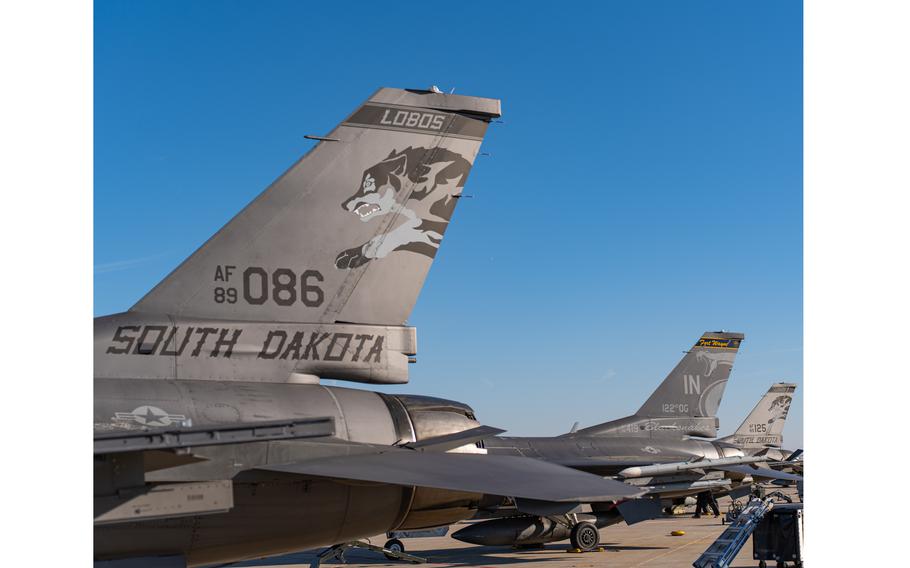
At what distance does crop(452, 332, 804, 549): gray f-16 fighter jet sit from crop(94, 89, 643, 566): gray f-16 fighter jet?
28.9ft

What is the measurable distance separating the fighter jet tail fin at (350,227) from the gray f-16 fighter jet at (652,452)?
28.8 feet

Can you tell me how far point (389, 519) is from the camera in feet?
18.9

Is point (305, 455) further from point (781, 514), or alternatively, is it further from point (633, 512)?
point (633, 512)

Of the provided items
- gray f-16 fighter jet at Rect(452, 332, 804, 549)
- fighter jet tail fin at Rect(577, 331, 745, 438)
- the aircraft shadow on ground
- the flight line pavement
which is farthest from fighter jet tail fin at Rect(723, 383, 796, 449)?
the aircraft shadow on ground

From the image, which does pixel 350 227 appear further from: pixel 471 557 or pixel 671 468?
pixel 671 468

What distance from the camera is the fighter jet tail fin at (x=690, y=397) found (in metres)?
22.5

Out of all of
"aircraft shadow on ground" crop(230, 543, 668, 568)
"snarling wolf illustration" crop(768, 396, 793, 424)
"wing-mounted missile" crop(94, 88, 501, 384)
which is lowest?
"aircraft shadow on ground" crop(230, 543, 668, 568)

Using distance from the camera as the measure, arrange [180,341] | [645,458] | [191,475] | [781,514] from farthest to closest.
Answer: [645,458]
[781,514]
[180,341]
[191,475]

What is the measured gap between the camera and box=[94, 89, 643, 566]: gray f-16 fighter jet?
4812mm

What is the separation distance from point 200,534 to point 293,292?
181 cm

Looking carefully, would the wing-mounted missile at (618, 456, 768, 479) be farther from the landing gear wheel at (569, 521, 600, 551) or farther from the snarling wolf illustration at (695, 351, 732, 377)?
the snarling wolf illustration at (695, 351, 732, 377)

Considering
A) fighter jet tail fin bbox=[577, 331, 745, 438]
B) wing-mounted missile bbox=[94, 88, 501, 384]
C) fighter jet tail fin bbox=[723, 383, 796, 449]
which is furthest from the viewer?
fighter jet tail fin bbox=[723, 383, 796, 449]

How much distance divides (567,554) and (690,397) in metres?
8.76

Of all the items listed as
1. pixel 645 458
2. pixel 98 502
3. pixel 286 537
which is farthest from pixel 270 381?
pixel 645 458
